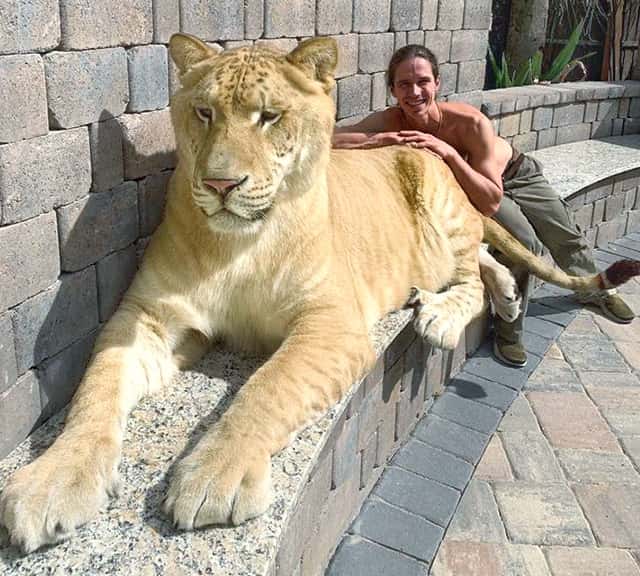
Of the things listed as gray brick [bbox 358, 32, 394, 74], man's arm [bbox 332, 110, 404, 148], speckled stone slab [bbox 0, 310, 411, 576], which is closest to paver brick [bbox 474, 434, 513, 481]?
speckled stone slab [bbox 0, 310, 411, 576]

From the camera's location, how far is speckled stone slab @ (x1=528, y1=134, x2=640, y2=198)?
5.86 meters

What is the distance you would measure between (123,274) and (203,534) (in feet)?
3.92

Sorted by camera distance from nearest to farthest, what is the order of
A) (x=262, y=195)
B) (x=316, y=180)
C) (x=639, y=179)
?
(x=262, y=195) → (x=316, y=180) → (x=639, y=179)

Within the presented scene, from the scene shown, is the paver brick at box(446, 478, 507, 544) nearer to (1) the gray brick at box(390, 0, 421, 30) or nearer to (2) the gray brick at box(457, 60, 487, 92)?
(1) the gray brick at box(390, 0, 421, 30)

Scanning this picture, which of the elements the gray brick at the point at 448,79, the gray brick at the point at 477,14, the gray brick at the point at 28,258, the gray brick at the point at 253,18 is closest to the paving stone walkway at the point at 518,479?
the gray brick at the point at 28,258

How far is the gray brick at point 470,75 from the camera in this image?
588 centimetres

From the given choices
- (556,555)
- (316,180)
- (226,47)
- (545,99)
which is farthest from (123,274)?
(545,99)

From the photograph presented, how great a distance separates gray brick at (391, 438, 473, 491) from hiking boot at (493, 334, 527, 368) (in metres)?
1.05

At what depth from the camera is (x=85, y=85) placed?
2.38 m

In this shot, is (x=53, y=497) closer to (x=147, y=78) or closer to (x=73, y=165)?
(x=73, y=165)

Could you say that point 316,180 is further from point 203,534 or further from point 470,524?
point 470,524

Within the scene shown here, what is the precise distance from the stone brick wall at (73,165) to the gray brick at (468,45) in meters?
2.80

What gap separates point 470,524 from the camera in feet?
10.1

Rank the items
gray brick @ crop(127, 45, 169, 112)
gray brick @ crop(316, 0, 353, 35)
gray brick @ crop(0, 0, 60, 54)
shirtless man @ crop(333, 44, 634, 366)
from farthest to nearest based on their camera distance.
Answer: shirtless man @ crop(333, 44, 634, 366) < gray brick @ crop(316, 0, 353, 35) < gray brick @ crop(127, 45, 169, 112) < gray brick @ crop(0, 0, 60, 54)
